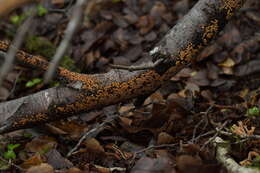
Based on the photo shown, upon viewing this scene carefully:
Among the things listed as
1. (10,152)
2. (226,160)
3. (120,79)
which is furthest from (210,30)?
(10,152)

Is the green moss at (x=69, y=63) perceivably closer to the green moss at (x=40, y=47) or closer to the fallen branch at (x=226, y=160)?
the green moss at (x=40, y=47)

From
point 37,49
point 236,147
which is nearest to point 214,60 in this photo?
point 236,147

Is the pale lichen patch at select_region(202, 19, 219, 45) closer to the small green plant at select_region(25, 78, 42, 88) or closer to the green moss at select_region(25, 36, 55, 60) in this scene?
the small green plant at select_region(25, 78, 42, 88)

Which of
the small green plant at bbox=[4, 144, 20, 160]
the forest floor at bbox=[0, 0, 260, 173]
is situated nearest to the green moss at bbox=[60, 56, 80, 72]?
the forest floor at bbox=[0, 0, 260, 173]

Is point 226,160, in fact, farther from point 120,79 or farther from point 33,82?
point 33,82

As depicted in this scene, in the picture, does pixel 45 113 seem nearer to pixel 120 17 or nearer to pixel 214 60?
pixel 214 60

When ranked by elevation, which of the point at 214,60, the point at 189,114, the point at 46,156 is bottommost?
the point at 46,156

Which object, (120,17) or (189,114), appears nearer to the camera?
(189,114)
